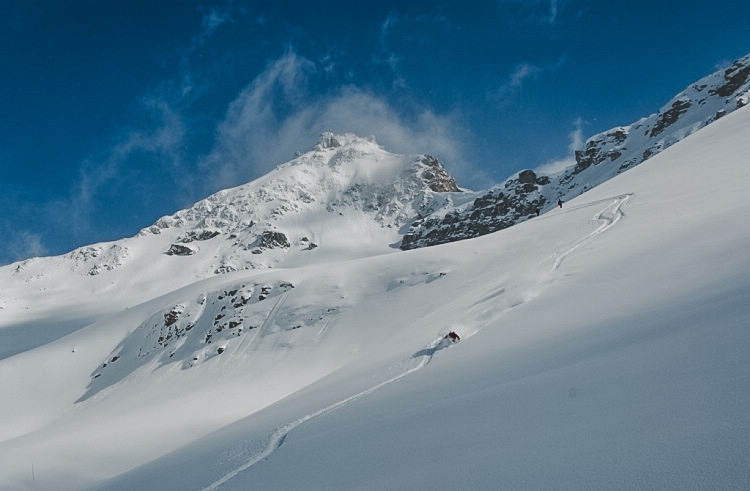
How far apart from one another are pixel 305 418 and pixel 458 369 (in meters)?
3.07

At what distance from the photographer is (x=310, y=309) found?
38.5 metres

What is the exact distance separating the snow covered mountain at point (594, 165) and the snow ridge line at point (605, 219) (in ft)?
332

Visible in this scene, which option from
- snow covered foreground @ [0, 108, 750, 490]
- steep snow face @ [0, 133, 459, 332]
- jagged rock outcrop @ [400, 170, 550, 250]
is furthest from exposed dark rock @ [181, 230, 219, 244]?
snow covered foreground @ [0, 108, 750, 490]

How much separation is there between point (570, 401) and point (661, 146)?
127060 mm

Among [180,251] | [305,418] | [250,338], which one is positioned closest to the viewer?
[305,418]

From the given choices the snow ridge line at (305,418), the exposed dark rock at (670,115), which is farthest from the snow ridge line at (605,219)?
the exposed dark rock at (670,115)

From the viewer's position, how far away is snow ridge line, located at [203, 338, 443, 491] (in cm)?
698

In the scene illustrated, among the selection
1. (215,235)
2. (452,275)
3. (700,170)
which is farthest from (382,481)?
(215,235)

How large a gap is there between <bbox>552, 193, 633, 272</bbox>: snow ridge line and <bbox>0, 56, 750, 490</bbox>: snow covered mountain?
18 centimetres

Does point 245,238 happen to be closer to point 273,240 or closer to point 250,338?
point 273,240

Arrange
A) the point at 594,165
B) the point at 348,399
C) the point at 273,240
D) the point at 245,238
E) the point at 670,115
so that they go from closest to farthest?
the point at 348,399, the point at 670,115, the point at 594,165, the point at 273,240, the point at 245,238

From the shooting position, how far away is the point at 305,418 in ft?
28.1

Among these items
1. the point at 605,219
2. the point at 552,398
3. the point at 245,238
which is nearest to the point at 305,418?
the point at 552,398

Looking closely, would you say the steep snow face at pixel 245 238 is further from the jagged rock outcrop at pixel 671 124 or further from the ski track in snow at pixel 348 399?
the ski track in snow at pixel 348 399
